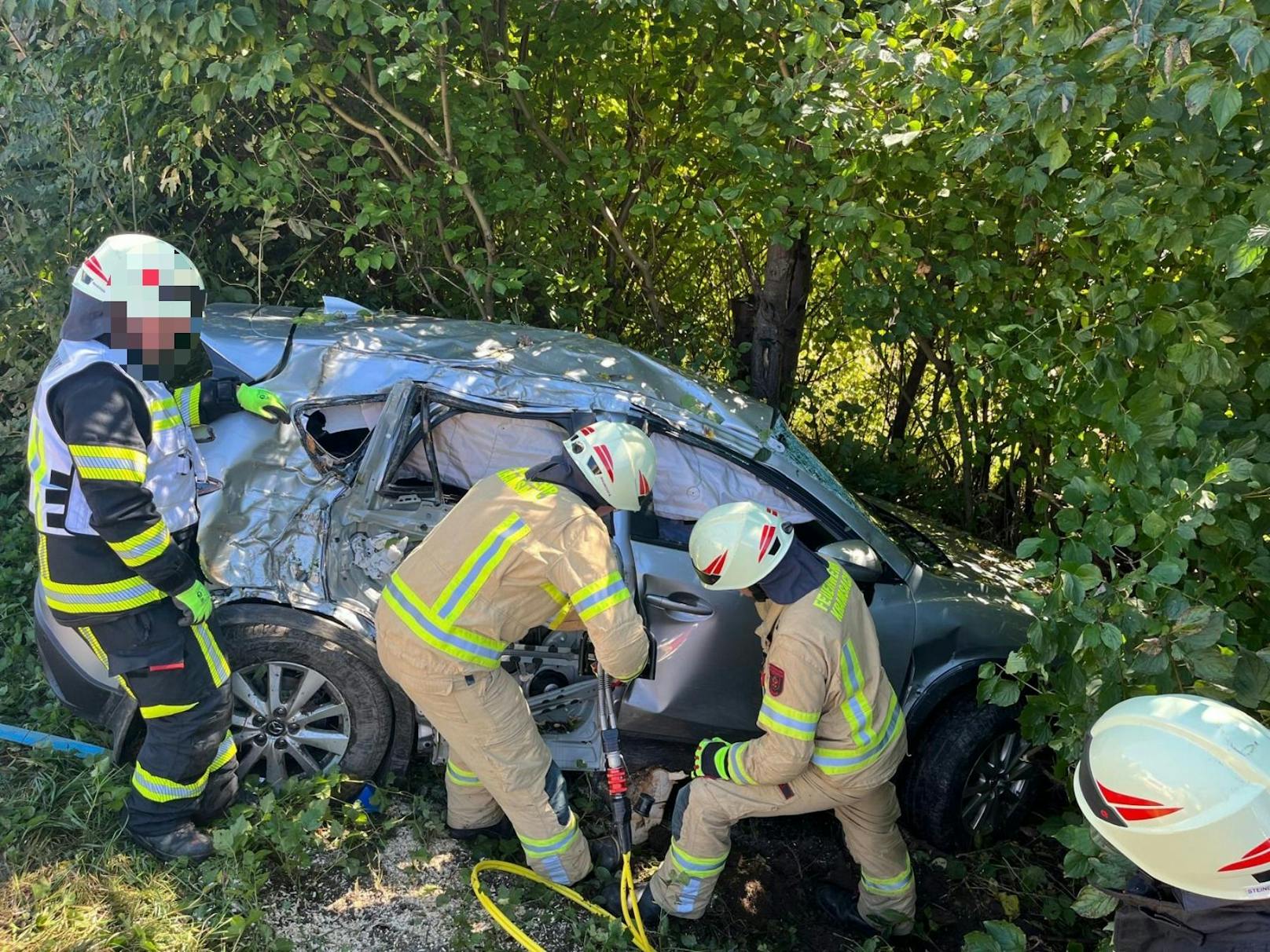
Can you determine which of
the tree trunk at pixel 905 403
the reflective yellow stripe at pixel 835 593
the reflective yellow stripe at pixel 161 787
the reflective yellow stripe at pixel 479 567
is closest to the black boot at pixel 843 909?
the reflective yellow stripe at pixel 835 593

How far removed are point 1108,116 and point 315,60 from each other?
3.61 meters

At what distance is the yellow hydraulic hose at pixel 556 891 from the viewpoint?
320 centimetres

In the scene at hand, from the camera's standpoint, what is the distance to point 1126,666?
2.59 metres

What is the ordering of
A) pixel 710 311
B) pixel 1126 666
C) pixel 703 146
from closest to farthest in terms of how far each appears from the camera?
pixel 1126 666, pixel 703 146, pixel 710 311

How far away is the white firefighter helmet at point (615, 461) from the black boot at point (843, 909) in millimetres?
1685

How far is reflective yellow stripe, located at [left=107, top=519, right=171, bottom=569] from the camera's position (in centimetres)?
298

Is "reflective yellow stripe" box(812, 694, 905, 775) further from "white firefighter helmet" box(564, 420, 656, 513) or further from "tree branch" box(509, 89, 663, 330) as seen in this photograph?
"tree branch" box(509, 89, 663, 330)

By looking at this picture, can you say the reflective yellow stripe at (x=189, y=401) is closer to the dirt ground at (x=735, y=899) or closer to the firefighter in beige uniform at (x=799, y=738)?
the dirt ground at (x=735, y=899)

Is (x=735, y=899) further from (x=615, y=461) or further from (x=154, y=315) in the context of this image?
(x=154, y=315)

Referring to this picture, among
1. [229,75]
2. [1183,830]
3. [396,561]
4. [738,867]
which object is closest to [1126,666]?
[1183,830]

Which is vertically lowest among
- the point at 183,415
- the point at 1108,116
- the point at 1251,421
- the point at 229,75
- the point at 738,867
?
the point at 738,867

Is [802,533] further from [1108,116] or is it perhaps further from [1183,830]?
[1183,830]

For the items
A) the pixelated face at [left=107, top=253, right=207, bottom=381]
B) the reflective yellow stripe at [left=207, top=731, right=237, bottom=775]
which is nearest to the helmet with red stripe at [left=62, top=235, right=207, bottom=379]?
the pixelated face at [left=107, top=253, right=207, bottom=381]

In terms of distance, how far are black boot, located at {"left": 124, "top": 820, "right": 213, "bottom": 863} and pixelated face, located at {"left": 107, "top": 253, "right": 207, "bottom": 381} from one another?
1563 millimetres
